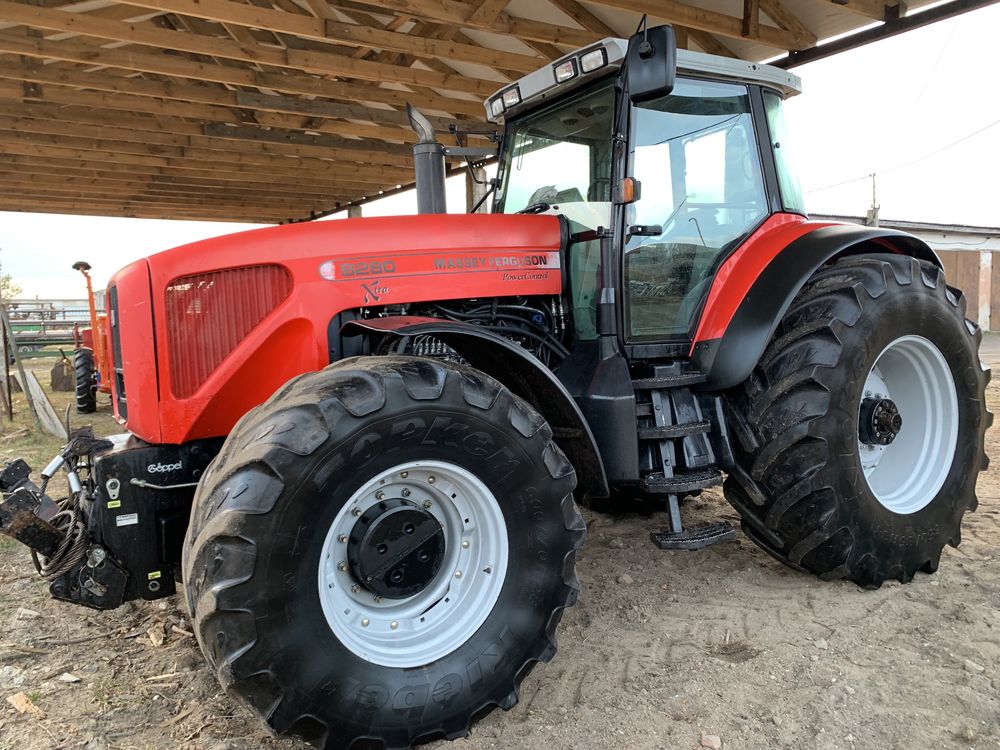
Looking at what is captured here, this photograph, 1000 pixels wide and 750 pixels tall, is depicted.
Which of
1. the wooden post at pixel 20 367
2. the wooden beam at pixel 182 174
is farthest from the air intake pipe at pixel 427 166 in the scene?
the wooden beam at pixel 182 174

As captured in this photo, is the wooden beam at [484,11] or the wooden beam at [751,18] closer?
the wooden beam at [484,11]

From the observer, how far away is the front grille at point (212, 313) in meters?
2.57

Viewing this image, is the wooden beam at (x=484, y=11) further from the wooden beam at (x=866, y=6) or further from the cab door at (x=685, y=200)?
the cab door at (x=685, y=200)

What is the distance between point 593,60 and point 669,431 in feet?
5.30

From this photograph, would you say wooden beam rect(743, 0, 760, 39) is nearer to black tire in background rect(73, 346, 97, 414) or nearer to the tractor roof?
the tractor roof

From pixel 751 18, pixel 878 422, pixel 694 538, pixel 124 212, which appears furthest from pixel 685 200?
pixel 124 212

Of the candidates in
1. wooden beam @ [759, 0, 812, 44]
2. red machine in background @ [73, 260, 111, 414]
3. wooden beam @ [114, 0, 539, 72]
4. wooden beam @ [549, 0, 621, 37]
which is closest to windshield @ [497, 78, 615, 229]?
wooden beam @ [114, 0, 539, 72]

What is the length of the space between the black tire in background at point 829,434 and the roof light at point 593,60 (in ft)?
4.53

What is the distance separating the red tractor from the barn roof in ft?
9.71

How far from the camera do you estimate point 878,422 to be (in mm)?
3350

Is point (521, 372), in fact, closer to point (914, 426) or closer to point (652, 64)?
point (652, 64)

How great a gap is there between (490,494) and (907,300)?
7.44ft

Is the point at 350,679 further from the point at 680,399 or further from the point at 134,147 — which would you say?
the point at 134,147

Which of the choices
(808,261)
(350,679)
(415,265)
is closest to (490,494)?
(350,679)
